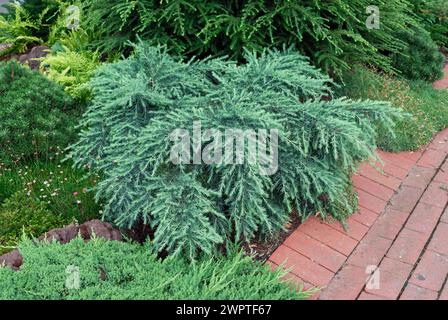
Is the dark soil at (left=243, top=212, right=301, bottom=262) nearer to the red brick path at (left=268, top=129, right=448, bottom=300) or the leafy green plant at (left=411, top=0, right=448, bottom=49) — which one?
the red brick path at (left=268, top=129, right=448, bottom=300)

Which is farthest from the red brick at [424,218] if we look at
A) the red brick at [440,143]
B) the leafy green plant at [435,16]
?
the leafy green plant at [435,16]

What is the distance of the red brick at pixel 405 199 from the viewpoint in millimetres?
3432

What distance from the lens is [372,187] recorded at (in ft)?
11.8

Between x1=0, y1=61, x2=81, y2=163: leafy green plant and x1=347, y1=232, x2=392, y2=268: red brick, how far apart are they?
7.34ft

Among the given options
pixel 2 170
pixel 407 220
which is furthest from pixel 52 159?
pixel 407 220

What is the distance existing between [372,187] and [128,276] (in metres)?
1.97

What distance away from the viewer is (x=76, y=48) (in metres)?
4.57

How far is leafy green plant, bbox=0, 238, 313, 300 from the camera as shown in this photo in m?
2.34

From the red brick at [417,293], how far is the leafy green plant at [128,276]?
1.98 ft

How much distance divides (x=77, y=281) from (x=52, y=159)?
160cm

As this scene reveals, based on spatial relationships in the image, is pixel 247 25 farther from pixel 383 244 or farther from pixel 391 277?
pixel 391 277

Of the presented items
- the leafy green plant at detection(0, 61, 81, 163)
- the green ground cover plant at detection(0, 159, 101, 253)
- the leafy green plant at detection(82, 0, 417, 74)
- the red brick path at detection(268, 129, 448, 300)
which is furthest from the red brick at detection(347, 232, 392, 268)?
the leafy green plant at detection(0, 61, 81, 163)

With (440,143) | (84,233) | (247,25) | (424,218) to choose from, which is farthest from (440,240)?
(84,233)
